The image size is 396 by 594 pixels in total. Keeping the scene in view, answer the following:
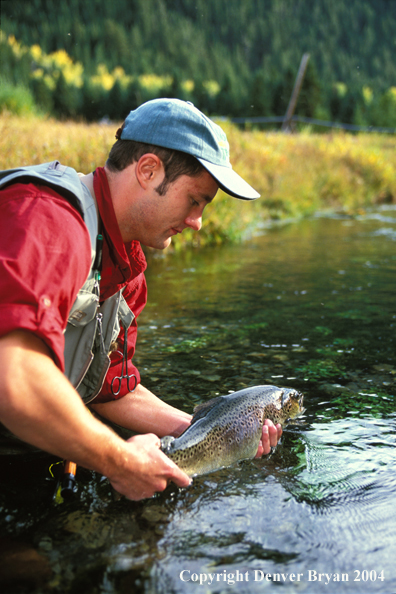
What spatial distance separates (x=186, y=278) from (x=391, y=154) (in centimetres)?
1812

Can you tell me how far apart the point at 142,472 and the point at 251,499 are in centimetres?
68

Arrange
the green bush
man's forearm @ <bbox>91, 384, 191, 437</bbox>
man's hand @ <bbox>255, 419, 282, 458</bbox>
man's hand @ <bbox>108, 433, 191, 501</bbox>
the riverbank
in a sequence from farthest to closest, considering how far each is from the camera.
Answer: the green bush → the riverbank → man's forearm @ <bbox>91, 384, 191, 437</bbox> → man's hand @ <bbox>255, 419, 282, 458</bbox> → man's hand @ <bbox>108, 433, 191, 501</bbox>

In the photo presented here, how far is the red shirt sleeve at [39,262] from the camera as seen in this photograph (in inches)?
61.8

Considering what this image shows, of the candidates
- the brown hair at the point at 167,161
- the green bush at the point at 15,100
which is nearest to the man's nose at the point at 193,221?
the brown hair at the point at 167,161

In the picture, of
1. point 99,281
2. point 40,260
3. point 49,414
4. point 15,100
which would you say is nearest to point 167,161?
point 99,281

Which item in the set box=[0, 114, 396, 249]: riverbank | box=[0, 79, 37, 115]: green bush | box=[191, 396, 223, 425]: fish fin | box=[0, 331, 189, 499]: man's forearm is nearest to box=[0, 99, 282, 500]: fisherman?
box=[0, 331, 189, 499]: man's forearm

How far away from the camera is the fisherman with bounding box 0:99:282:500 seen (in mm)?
1601

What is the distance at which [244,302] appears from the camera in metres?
6.08

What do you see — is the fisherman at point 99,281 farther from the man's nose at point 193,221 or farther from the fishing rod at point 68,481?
the fishing rod at point 68,481

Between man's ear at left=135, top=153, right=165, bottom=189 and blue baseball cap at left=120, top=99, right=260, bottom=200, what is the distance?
0.07 meters

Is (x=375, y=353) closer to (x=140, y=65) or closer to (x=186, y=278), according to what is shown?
(x=186, y=278)

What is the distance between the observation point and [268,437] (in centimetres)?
276

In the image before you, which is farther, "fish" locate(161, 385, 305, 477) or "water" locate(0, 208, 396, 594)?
"fish" locate(161, 385, 305, 477)

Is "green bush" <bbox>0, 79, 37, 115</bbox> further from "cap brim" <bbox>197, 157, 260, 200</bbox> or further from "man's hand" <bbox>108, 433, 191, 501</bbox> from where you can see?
"man's hand" <bbox>108, 433, 191, 501</bbox>
